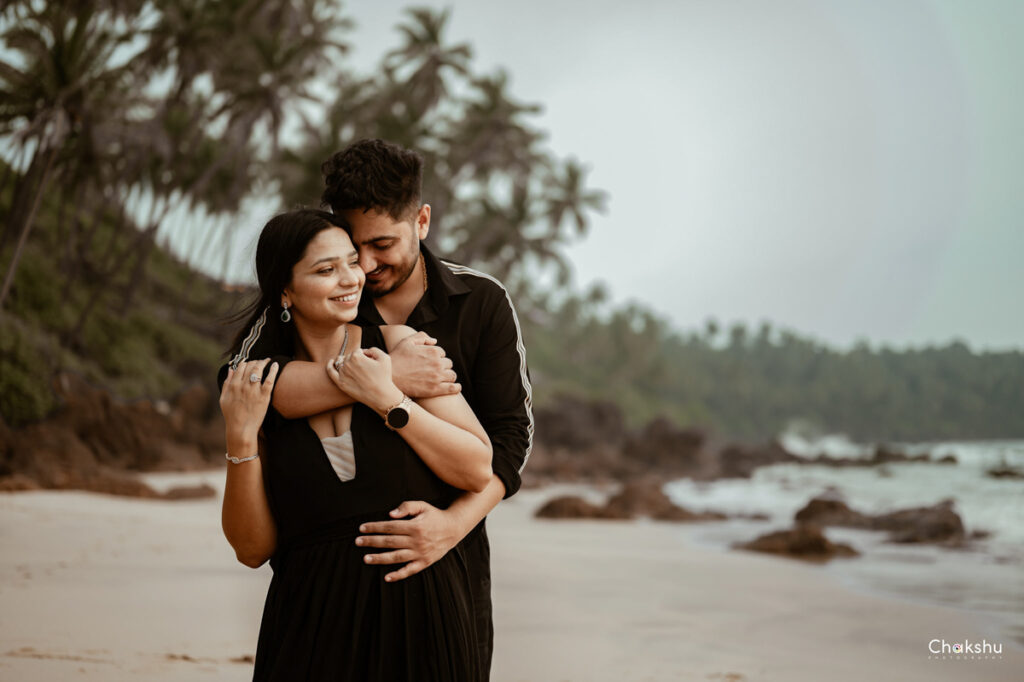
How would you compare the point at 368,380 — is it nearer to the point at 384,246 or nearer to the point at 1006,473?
the point at 384,246

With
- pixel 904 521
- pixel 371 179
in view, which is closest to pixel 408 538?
pixel 371 179

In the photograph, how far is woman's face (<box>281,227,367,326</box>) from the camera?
2.46 metres

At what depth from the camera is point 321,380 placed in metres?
2.41

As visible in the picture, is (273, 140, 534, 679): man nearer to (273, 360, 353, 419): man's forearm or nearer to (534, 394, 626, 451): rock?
(273, 360, 353, 419): man's forearm

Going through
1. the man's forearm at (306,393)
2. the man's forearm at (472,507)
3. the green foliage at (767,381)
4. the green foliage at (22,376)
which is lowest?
the man's forearm at (472,507)

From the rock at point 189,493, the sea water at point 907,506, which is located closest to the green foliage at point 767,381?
the sea water at point 907,506

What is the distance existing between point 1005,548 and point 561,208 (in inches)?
1282

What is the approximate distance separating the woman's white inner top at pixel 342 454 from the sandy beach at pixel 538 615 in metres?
2.54

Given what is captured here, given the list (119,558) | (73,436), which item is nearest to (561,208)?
(73,436)

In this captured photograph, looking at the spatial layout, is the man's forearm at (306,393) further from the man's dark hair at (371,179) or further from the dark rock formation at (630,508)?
the dark rock formation at (630,508)

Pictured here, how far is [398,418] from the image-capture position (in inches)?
91.7

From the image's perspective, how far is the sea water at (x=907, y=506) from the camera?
9.36 metres

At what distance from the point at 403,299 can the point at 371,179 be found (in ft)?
1.45

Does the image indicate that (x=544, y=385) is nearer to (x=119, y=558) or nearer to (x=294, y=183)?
(x=294, y=183)
